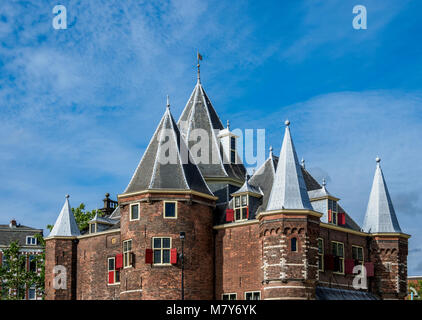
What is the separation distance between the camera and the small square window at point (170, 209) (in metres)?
45.8

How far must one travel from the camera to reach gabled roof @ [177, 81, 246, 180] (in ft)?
Result: 174

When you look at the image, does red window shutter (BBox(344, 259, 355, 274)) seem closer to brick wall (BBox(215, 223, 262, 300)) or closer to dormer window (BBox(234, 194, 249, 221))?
brick wall (BBox(215, 223, 262, 300))

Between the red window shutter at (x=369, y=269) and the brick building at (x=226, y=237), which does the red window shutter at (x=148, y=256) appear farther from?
the red window shutter at (x=369, y=269)

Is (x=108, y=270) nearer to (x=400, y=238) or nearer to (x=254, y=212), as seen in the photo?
(x=254, y=212)

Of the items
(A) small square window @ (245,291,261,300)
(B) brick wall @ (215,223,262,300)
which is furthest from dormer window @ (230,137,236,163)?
(A) small square window @ (245,291,261,300)

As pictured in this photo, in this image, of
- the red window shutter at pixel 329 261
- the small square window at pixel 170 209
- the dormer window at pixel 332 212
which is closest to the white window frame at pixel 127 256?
the small square window at pixel 170 209

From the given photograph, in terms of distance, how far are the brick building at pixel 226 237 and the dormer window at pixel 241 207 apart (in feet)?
0.23

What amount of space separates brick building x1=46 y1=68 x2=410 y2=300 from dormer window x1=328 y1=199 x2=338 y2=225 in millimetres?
74

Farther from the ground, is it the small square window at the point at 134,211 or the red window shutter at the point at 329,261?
the small square window at the point at 134,211
